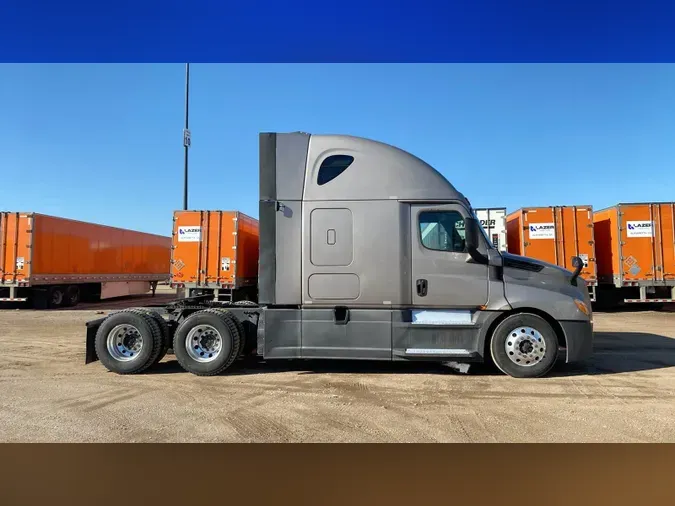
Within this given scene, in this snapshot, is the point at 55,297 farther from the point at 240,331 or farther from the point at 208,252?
the point at 240,331

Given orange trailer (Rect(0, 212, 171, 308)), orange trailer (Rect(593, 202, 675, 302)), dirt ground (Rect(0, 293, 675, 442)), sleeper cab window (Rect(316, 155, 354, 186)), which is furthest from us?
orange trailer (Rect(0, 212, 171, 308))

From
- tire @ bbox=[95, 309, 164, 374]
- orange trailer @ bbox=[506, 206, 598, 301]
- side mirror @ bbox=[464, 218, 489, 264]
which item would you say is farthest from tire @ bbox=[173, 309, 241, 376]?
orange trailer @ bbox=[506, 206, 598, 301]

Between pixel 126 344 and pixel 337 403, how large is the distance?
3657mm

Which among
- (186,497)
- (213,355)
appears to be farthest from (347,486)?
(213,355)

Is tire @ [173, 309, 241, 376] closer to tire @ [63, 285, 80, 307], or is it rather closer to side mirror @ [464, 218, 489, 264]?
side mirror @ [464, 218, 489, 264]

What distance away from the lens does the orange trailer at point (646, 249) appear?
1308 cm

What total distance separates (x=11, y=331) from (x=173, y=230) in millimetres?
4964

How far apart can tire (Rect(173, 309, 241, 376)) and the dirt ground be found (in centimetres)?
23

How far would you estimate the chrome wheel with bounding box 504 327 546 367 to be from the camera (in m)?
5.92

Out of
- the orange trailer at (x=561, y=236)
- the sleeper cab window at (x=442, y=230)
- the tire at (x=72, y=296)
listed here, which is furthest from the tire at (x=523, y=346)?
the tire at (x=72, y=296)

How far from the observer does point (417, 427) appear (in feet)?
13.9

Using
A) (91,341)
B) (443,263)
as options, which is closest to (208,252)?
(91,341)

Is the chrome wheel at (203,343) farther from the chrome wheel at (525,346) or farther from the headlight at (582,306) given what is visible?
the headlight at (582,306)

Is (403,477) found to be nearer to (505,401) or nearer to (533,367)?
(505,401)
